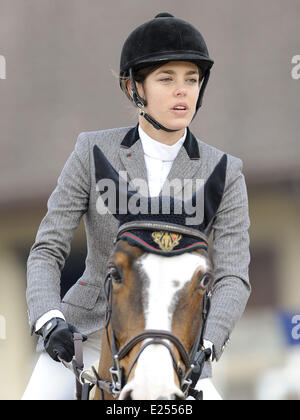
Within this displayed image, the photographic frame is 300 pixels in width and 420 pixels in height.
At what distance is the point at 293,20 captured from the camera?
10.7 m

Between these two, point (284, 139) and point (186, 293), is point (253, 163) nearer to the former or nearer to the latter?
point (284, 139)

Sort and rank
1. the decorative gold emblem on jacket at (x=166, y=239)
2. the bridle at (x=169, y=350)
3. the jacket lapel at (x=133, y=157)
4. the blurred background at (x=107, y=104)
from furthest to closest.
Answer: the blurred background at (x=107, y=104)
the jacket lapel at (x=133, y=157)
the decorative gold emblem on jacket at (x=166, y=239)
the bridle at (x=169, y=350)

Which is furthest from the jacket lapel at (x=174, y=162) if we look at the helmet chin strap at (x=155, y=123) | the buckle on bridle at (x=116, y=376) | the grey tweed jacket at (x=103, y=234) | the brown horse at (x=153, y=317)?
the buckle on bridle at (x=116, y=376)

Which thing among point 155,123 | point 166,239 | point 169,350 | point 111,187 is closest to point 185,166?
point 155,123

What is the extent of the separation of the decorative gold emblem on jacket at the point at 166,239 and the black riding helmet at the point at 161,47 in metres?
0.71

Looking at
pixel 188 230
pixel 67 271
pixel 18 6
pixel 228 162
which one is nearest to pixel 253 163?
pixel 67 271

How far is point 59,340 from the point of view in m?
2.94

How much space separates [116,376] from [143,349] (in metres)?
0.20

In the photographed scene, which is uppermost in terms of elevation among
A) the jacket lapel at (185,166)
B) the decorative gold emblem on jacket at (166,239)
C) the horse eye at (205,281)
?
the jacket lapel at (185,166)

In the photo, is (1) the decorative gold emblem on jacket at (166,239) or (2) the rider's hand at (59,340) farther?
(2) the rider's hand at (59,340)

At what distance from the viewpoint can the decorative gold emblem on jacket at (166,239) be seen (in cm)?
264

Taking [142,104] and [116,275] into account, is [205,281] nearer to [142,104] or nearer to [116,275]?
[116,275]

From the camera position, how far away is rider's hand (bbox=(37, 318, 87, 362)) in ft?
9.62

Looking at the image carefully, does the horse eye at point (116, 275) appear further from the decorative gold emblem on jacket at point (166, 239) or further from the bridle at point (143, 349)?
the decorative gold emblem on jacket at point (166, 239)
